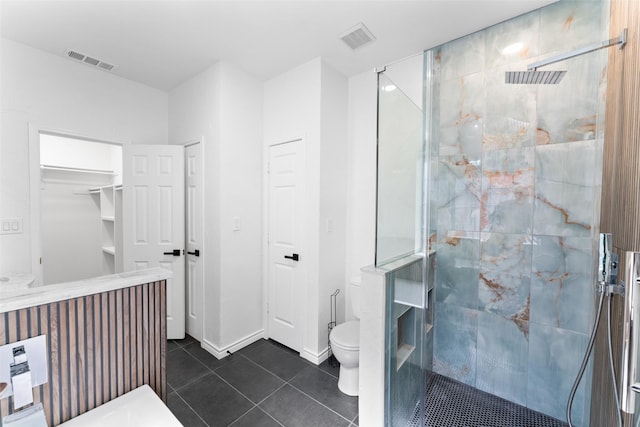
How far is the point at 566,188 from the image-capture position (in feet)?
5.46

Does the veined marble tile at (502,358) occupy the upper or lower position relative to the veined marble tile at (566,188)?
lower

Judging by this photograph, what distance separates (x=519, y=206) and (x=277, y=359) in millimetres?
2288

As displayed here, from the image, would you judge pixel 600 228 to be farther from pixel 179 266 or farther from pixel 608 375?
pixel 179 266

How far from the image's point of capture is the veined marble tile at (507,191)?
1781 millimetres

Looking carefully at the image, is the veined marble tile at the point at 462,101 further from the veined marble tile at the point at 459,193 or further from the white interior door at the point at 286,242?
the white interior door at the point at 286,242

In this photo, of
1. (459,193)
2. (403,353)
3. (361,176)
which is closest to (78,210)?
(361,176)

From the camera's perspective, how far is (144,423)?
0.92 metres

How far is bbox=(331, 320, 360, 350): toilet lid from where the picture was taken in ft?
6.25

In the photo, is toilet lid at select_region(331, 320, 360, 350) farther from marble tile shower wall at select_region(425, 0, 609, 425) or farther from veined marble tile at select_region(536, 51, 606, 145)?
veined marble tile at select_region(536, 51, 606, 145)

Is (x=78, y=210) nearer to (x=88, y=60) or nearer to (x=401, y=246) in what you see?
(x=88, y=60)

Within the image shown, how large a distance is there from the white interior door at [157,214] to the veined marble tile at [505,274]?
2.75 metres

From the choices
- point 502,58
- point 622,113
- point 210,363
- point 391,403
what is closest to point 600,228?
point 622,113

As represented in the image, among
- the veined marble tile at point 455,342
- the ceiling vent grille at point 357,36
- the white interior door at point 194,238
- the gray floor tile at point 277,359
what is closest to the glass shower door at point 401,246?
the veined marble tile at point 455,342

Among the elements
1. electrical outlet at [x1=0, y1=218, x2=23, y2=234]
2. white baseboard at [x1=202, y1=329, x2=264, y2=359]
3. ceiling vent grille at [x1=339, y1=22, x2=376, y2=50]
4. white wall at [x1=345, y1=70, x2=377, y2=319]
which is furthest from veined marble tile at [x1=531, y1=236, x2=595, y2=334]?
electrical outlet at [x1=0, y1=218, x2=23, y2=234]
